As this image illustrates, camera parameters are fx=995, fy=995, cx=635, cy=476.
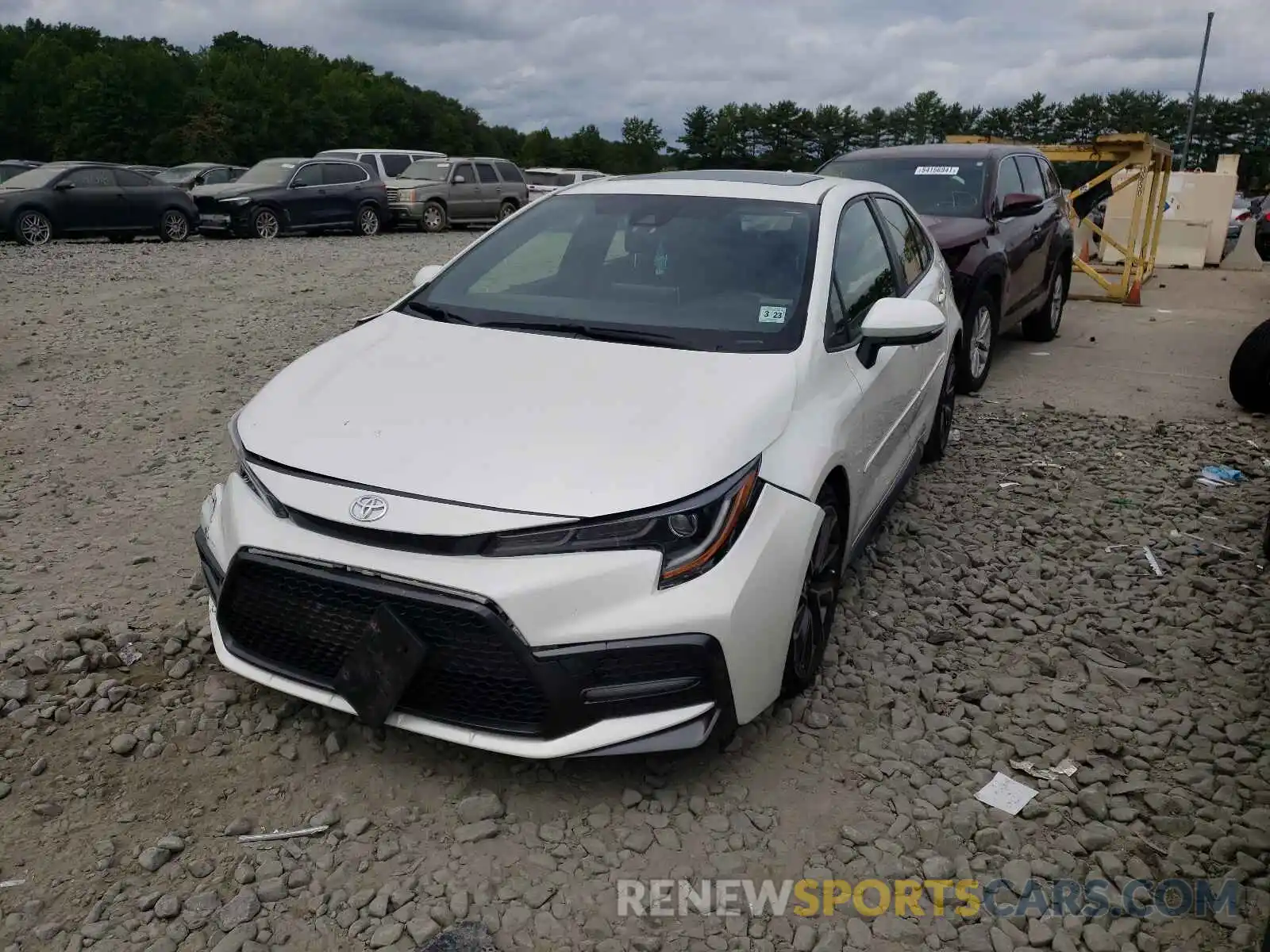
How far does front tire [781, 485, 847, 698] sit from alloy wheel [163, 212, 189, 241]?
56.5 ft

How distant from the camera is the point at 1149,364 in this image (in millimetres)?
8812

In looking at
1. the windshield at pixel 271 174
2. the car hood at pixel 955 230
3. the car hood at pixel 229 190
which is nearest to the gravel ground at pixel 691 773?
the car hood at pixel 955 230

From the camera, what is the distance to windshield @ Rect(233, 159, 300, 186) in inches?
723

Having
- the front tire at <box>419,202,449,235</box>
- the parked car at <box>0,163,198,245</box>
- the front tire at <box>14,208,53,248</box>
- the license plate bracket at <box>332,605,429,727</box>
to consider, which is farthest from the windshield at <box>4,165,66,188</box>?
the license plate bracket at <box>332,605,429,727</box>

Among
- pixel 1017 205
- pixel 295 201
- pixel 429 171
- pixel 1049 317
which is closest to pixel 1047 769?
pixel 1017 205

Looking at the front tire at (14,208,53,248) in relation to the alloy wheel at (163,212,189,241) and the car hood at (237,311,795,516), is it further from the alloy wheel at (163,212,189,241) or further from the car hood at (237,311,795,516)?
the car hood at (237,311,795,516)

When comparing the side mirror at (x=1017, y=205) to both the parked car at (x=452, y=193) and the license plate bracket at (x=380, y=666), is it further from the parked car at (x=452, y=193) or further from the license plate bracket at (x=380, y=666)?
the parked car at (x=452, y=193)

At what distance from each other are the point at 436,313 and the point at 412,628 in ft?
5.32

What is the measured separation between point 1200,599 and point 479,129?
75.6 meters

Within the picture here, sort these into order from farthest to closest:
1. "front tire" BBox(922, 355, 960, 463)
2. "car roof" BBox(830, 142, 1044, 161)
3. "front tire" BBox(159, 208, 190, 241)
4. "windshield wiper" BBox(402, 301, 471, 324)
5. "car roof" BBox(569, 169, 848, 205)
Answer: "front tire" BBox(159, 208, 190, 241) < "car roof" BBox(830, 142, 1044, 161) < "front tire" BBox(922, 355, 960, 463) < "car roof" BBox(569, 169, 848, 205) < "windshield wiper" BBox(402, 301, 471, 324)

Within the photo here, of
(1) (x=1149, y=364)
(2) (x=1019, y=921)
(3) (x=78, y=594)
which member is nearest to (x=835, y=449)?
(2) (x=1019, y=921)

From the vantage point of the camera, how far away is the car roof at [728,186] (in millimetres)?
4109

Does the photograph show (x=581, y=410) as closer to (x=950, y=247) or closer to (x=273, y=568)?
(x=273, y=568)

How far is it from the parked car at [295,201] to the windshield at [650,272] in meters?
15.4
